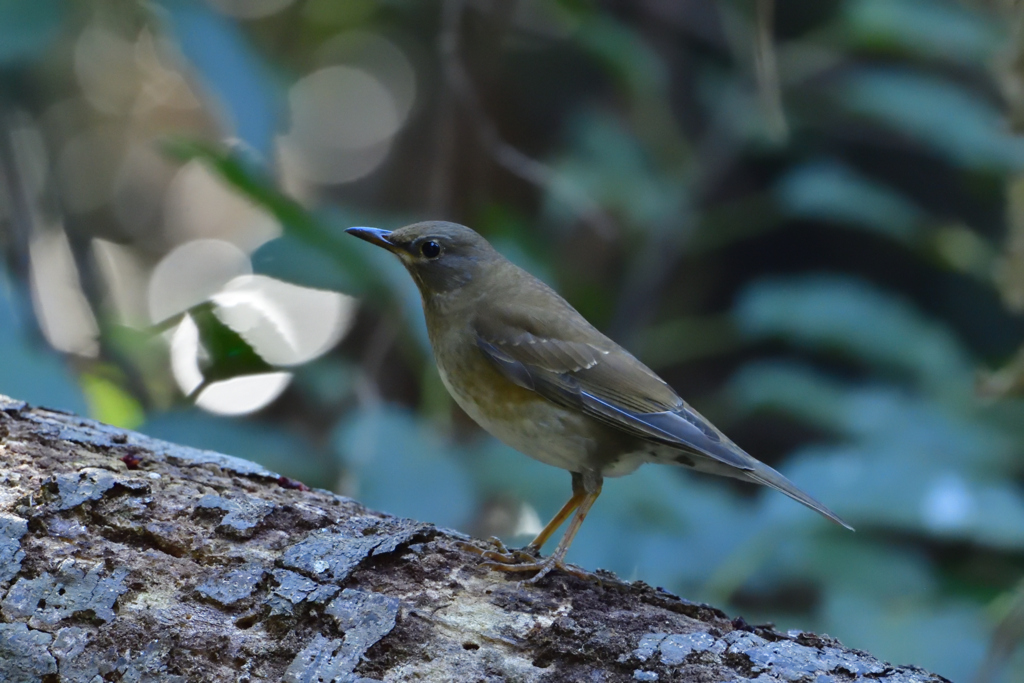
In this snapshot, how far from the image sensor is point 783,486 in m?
2.78

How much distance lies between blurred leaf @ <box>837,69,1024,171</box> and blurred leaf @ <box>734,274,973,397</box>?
1.04 meters

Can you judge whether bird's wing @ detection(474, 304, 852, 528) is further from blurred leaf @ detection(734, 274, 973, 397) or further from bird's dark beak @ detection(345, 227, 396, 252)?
blurred leaf @ detection(734, 274, 973, 397)

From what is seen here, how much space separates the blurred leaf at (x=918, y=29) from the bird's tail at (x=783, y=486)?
3.28 meters

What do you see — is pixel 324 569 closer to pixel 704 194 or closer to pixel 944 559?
pixel 944 559

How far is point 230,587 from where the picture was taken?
7.05 ft

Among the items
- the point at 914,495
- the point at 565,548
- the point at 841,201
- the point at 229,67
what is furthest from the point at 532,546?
the point at 841,201

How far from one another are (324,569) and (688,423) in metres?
1.21

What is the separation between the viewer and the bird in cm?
291

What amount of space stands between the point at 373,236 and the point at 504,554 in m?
1.26

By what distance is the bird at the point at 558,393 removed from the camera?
291 centimetres

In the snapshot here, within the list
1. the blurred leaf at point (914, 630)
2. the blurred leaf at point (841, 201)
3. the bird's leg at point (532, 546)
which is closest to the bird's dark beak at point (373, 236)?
the bird's leg at point (532, 546)

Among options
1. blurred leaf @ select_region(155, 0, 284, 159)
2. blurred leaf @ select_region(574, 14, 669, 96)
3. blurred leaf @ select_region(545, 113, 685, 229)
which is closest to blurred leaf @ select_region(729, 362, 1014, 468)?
blurred leaf @ select_region(545, 113, 685, 229)

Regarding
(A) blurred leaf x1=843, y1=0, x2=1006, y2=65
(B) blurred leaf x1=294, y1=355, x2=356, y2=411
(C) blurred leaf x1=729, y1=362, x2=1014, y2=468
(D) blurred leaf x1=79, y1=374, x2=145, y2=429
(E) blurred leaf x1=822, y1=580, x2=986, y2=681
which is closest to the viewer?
(E) blurred leaf x1=822, y1=580, x2=986, y2=681

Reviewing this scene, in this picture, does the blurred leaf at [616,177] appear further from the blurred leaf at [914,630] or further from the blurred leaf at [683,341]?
the blurred leaf at [914,630]
